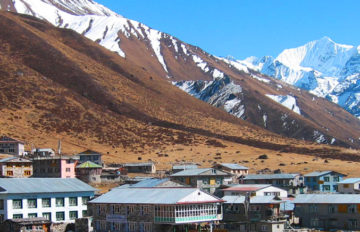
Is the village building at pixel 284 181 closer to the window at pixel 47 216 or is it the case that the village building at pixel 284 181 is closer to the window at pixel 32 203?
the window at pixel 47 216

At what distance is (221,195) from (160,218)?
2578 cm

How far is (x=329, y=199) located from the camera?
75.1 metres

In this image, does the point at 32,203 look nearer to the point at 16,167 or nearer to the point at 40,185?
the point at 40,185

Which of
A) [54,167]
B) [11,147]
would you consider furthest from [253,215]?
[11,147]

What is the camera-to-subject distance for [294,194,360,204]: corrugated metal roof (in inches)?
2869

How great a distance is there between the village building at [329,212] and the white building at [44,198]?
1022 inches

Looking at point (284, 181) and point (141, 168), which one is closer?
point (284, 181)

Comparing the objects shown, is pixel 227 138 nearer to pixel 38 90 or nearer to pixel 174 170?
pixel 38 90

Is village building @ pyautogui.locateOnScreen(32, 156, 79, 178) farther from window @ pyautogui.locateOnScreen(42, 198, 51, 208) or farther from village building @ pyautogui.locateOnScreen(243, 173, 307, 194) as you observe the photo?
window @ pyautogui.locateOnScreen(42, 198, 51, 208)

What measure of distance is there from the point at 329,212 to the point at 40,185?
34.3 meters

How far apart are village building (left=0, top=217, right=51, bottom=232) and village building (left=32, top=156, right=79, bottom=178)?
119 feet

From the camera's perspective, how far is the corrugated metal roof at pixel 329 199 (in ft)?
239

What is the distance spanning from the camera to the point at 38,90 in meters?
197

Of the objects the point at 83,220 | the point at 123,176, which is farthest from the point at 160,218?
the point at 123,176
